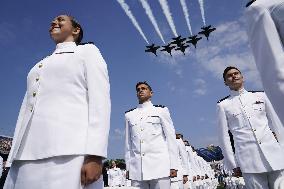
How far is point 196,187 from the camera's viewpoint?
18422 millimetres

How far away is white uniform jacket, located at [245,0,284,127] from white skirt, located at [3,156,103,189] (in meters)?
1.44

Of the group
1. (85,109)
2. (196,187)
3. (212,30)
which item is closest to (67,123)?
(85,109)

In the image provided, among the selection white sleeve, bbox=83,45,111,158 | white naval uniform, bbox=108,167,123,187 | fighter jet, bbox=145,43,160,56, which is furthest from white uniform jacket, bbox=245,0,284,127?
fighter jet, bbox=145,43,160,56

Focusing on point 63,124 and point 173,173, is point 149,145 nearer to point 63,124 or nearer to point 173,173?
point 173,173

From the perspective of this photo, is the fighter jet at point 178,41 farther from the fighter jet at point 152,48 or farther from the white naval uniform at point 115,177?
the white naval uniform at point 115,177

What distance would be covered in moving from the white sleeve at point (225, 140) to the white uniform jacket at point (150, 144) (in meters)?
0.86

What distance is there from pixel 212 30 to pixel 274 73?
142 ft

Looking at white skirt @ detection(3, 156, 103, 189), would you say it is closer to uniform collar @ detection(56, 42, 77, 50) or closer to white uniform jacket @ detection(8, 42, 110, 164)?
white uniform jacket @ detection(8, 42, 110, 164)

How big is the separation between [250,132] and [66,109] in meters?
3.59

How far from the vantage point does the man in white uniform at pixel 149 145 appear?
20.3ft

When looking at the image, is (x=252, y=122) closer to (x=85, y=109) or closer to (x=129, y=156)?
(x=129, y=156)

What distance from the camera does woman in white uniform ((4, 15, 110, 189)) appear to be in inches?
103

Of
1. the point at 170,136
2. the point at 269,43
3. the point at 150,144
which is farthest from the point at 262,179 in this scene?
the point at 269,43

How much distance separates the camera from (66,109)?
2840 millimetres
